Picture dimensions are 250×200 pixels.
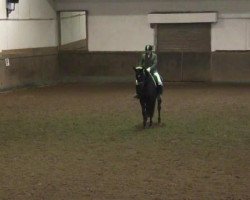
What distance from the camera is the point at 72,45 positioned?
24.2 metres

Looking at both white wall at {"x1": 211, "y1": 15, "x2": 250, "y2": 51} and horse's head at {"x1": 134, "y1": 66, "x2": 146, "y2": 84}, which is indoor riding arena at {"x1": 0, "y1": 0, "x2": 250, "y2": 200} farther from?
horse's head at {"x1": 134, "y1": 66, "x2": 146, "y2": 84}

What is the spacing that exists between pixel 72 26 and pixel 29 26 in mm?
3665

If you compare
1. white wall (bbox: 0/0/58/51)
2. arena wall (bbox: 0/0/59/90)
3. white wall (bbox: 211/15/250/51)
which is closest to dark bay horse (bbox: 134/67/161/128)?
arena wall (bbox: 0/0/59/90)

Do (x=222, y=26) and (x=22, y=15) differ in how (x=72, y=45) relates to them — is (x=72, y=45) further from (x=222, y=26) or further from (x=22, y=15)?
(x=222, y=26)

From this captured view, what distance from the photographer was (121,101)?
16469 mm

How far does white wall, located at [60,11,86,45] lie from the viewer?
23656 mm

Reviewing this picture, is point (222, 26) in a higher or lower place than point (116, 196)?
higher

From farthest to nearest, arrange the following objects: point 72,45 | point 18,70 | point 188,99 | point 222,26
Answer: point 72,45, point 222,26, point 18,70, point 188,99

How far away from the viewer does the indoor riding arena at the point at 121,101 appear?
7523 mm

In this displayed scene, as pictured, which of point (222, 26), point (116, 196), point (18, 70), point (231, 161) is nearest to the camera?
point (116, 196)

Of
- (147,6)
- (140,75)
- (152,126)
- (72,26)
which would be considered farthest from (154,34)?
(140,75)

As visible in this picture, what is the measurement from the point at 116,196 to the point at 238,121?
637 cm

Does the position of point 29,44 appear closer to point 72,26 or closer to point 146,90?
point 72,26

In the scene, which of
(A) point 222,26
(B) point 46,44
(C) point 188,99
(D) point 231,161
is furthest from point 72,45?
(D) point 231,161
